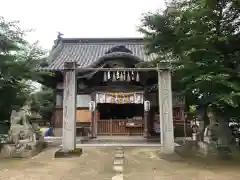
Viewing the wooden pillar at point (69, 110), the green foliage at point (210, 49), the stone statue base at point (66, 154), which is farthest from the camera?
the wooden pillar at point (69, 110)

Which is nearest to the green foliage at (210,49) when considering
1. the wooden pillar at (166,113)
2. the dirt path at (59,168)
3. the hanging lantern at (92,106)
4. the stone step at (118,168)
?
the wooden pillar at (166,113)

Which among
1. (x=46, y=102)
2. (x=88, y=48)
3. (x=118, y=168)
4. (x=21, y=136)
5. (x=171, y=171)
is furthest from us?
(x=46, y=102)

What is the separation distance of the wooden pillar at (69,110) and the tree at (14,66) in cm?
189

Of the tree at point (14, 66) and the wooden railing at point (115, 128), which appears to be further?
the wooden railing at point (115, 128)

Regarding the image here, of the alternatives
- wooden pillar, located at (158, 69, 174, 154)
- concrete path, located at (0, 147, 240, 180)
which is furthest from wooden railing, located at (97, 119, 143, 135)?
wooden pillar, located at (158, 69, 174, 154)

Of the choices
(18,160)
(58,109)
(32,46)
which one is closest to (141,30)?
(32,46)

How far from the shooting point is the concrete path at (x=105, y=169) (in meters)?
5.92

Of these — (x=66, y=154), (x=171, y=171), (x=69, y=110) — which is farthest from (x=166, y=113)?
(x=66, y=154)

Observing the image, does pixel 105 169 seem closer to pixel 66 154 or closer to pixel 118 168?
pixel 118 168

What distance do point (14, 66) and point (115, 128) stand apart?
26.1ft

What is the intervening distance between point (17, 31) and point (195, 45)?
7.31 m

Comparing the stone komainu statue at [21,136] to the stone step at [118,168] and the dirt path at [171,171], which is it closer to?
the stone step at [118,168]

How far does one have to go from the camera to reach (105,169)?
267 inches

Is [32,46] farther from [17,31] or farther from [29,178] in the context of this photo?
[29,178]
